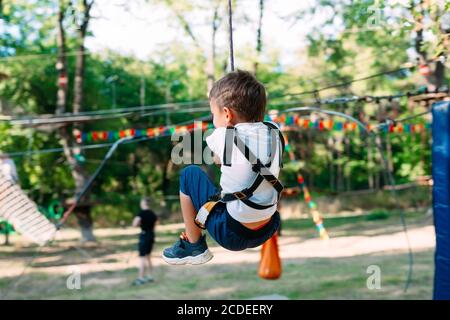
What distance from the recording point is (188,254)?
10.8ft

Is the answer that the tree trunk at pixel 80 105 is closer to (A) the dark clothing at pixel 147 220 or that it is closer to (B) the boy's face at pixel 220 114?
(A) the dark clothing at pixel 147 220

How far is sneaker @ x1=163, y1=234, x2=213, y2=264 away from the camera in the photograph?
3.27 m

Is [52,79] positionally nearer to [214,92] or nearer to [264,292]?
[264,292]

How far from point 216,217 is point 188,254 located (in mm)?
287

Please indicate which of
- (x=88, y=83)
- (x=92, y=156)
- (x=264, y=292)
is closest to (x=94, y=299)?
(x=264, y=292)

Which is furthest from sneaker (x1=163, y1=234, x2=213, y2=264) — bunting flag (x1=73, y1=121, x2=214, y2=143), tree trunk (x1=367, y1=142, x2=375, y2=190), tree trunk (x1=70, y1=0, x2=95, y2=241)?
tree trunk (x1=367, y1=142, x2=375, y2=190)

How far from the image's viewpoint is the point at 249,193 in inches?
121

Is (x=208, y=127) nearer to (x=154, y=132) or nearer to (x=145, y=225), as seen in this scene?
(x=154, y=132)

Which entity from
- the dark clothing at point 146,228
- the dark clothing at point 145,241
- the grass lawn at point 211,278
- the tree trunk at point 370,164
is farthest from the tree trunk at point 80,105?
the tree trunk at point 370,164

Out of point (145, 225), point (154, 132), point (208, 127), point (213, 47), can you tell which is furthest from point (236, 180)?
point (213, 47)

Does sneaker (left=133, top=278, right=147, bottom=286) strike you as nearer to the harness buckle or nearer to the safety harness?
the safety harness

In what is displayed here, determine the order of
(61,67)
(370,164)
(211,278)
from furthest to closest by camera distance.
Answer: (370,164) → (61,67) → (211,278)

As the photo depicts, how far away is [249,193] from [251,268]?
984 cm

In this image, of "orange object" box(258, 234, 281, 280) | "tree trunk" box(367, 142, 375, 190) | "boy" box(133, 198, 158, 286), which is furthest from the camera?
"tree trunk" box(367, 142, 375, 190)
